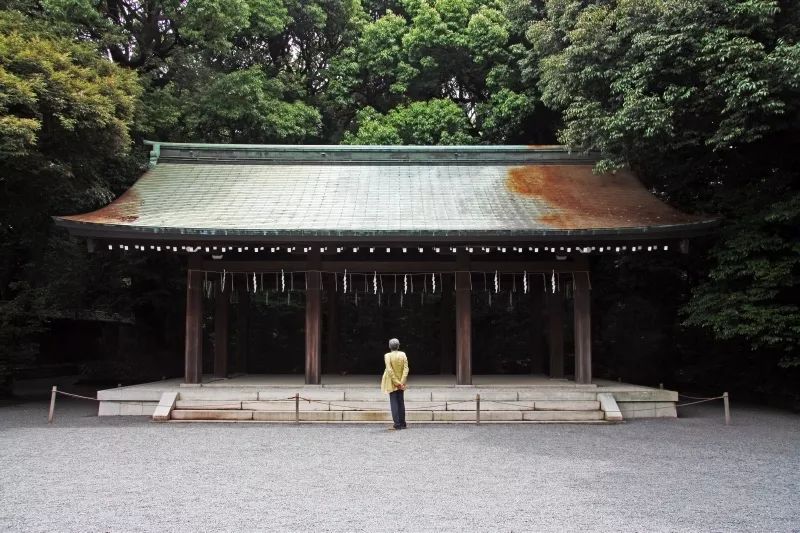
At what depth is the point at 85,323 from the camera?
79.8ft

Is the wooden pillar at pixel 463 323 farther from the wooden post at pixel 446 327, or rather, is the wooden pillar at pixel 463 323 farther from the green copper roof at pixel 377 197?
the wooden post at pixel 446 327

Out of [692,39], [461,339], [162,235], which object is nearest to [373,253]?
[461,339]

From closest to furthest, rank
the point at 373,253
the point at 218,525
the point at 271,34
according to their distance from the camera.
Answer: the point at 218,525, the point at 373,253, the point at 271,34

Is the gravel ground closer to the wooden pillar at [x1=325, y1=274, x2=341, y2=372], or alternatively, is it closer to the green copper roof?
the green copper roof

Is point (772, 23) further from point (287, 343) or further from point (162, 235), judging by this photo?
point (287, 343)

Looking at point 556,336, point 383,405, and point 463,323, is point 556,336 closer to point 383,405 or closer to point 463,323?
point 463,323

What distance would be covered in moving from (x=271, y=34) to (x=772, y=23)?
14792mm

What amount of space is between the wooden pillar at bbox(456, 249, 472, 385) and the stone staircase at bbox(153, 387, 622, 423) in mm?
446

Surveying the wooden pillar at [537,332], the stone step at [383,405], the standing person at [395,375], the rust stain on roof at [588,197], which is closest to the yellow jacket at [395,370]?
the standing person at [395,375]

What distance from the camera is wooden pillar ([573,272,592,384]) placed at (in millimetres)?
11727

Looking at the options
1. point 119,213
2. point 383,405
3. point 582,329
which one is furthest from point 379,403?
point 119,213

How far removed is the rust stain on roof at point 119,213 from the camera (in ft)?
36.7

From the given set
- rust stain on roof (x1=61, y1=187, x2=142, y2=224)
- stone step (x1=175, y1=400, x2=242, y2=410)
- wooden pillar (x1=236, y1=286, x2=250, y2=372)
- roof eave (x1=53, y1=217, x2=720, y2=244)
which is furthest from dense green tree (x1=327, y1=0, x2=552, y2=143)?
stone step (x1=175, y1=400, x2=242, y2=410)

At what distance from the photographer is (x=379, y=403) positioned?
36.2 ft
